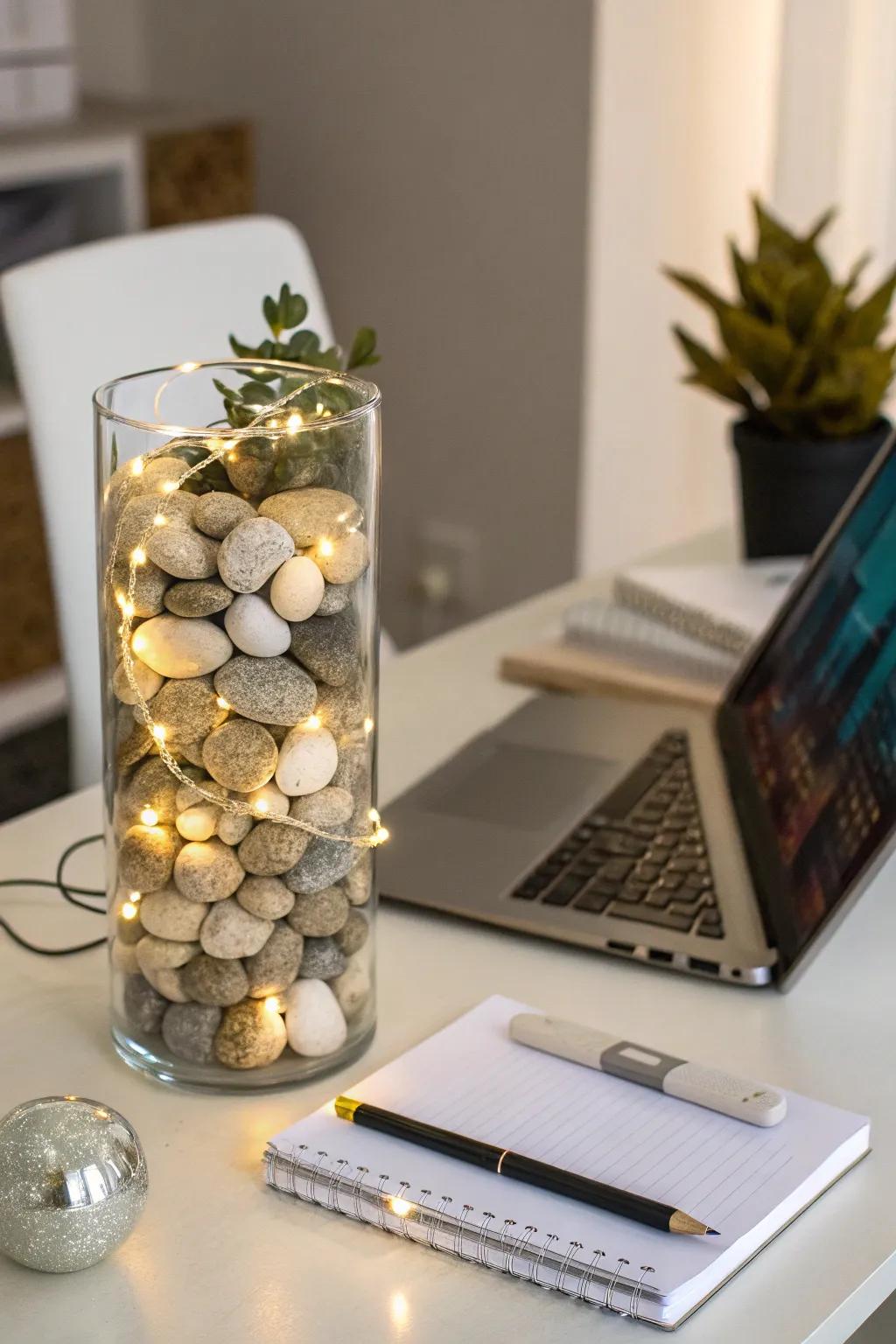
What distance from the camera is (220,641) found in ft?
2.35

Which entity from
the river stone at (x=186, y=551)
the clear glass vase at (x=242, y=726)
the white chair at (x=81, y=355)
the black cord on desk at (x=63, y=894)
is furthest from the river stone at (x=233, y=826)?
the white chair at (x=81, y=355)

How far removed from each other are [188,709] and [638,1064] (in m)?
0.26

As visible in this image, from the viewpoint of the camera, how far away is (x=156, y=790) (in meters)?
0.74

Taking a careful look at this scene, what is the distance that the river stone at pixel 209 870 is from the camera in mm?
741

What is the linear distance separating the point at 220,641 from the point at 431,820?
344 mm

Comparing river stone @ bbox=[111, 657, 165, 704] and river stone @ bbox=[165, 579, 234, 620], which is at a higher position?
river stone @ bbox=[165, 579, 234, 620]

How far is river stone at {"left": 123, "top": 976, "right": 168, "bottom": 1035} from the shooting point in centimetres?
78

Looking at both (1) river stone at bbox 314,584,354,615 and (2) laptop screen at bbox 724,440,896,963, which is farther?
(2) laptop screen at bbox 724,440,896,963

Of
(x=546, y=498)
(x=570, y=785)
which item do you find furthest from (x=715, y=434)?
(x=570, y=785)

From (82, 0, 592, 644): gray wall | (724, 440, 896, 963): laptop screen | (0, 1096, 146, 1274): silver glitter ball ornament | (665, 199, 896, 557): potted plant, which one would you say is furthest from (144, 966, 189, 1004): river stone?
(82, 0, 592, 644): gray wall

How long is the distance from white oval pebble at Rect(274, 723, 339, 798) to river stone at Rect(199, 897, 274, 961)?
6 cm

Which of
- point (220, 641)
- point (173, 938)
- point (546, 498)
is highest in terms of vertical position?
point (220, 641)

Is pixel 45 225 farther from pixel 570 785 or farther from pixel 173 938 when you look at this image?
pixel 173 938

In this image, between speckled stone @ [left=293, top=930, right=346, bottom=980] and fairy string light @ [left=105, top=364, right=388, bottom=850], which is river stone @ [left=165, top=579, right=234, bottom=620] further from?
speckled stone @ [left=293, top=930, right=346, bottom=980]
